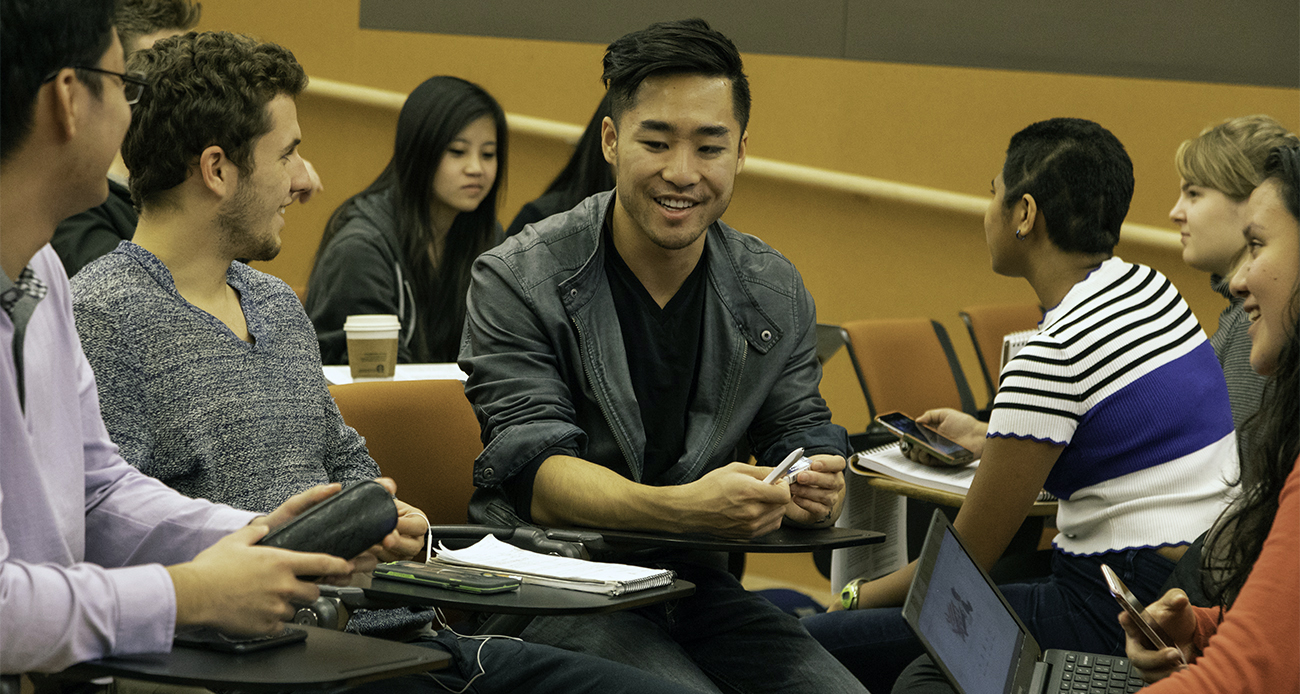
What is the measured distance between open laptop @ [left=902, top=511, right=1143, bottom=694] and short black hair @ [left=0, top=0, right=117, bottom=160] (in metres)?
1.06

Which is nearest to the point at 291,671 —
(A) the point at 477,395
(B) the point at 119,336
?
(B) the point at 119,336

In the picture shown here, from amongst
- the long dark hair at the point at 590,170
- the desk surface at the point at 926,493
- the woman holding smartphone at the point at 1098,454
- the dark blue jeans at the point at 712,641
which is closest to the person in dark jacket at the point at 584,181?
the long dark hair at the point at 590,170

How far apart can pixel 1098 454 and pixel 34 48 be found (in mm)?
1839

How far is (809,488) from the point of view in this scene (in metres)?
1.89

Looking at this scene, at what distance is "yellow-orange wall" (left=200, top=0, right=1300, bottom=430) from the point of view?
4695 mm

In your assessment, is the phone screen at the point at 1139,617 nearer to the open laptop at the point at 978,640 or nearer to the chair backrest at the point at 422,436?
the open laptop at the point at 978,640

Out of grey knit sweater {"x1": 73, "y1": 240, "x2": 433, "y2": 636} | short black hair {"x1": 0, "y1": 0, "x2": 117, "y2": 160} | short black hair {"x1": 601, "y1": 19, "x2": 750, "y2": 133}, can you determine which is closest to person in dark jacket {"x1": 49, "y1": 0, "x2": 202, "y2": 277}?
grey knit sweater {"x1": 73, "y1": 240, "x2": 433, "y2": 636}

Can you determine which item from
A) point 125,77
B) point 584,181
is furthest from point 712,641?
point 584,181

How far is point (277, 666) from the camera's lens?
3.79 ft

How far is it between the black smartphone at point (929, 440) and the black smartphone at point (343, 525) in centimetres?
162

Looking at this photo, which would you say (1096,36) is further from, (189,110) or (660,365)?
(189,110)

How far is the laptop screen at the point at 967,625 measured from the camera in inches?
55.1

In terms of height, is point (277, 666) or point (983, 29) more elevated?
point (983, 29)

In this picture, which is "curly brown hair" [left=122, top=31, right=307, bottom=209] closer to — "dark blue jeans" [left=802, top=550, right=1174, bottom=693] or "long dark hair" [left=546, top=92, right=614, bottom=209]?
"dark blue jeans" [left=802, top=550, right=1174, bottom=693]
